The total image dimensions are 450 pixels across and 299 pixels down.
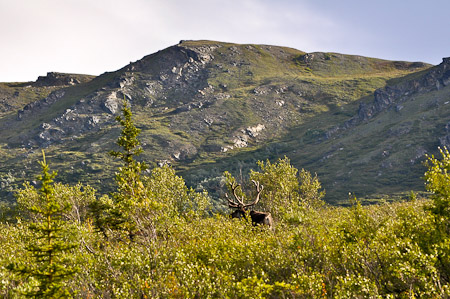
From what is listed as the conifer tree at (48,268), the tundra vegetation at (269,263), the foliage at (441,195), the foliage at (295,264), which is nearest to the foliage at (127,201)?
the tundra vegetation at (269,263)

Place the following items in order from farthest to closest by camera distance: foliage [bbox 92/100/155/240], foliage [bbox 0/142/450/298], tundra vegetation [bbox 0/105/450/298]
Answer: foliage [bbox 92/100/155/240] → tundra vegetation [bbox 0/105/450/298] → foliage [bbox 0/142/450/298]

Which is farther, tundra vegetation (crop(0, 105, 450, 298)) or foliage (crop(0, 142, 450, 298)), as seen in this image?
tundra vegetation (crop(0, 105, 450, 298))

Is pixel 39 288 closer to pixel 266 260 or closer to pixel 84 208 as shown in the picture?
pixel 266 260

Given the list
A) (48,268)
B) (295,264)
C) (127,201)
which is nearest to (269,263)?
(295,264)

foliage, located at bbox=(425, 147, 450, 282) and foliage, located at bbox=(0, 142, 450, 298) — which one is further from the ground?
foliage, located at bbox=(425, 147, 450, 282)

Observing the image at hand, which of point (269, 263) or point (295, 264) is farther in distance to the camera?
point (269, 263)

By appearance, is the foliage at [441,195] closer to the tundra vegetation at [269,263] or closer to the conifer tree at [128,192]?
the tundra vegetation at [269,263]

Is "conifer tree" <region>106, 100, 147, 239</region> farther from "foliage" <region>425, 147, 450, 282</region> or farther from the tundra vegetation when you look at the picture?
"foliage" <region>425, 147, 450, 282</region>

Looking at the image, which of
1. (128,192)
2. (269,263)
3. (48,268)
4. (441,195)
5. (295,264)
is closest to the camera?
(295,264)

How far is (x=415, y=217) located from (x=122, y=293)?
1600cm

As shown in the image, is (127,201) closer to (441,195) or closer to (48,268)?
(48,268)

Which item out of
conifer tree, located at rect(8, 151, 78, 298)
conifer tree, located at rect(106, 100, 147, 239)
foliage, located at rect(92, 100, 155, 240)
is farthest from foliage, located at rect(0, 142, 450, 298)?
conifer tree, located at rect(106, 100, 147, 239)

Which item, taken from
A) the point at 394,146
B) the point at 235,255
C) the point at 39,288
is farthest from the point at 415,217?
the point at 394,146

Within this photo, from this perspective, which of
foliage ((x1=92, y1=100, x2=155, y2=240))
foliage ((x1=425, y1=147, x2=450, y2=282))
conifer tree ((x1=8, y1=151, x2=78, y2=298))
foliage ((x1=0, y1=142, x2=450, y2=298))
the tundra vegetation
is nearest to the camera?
foliage ((x1=0, y1=142, x2=450, y2=298))
